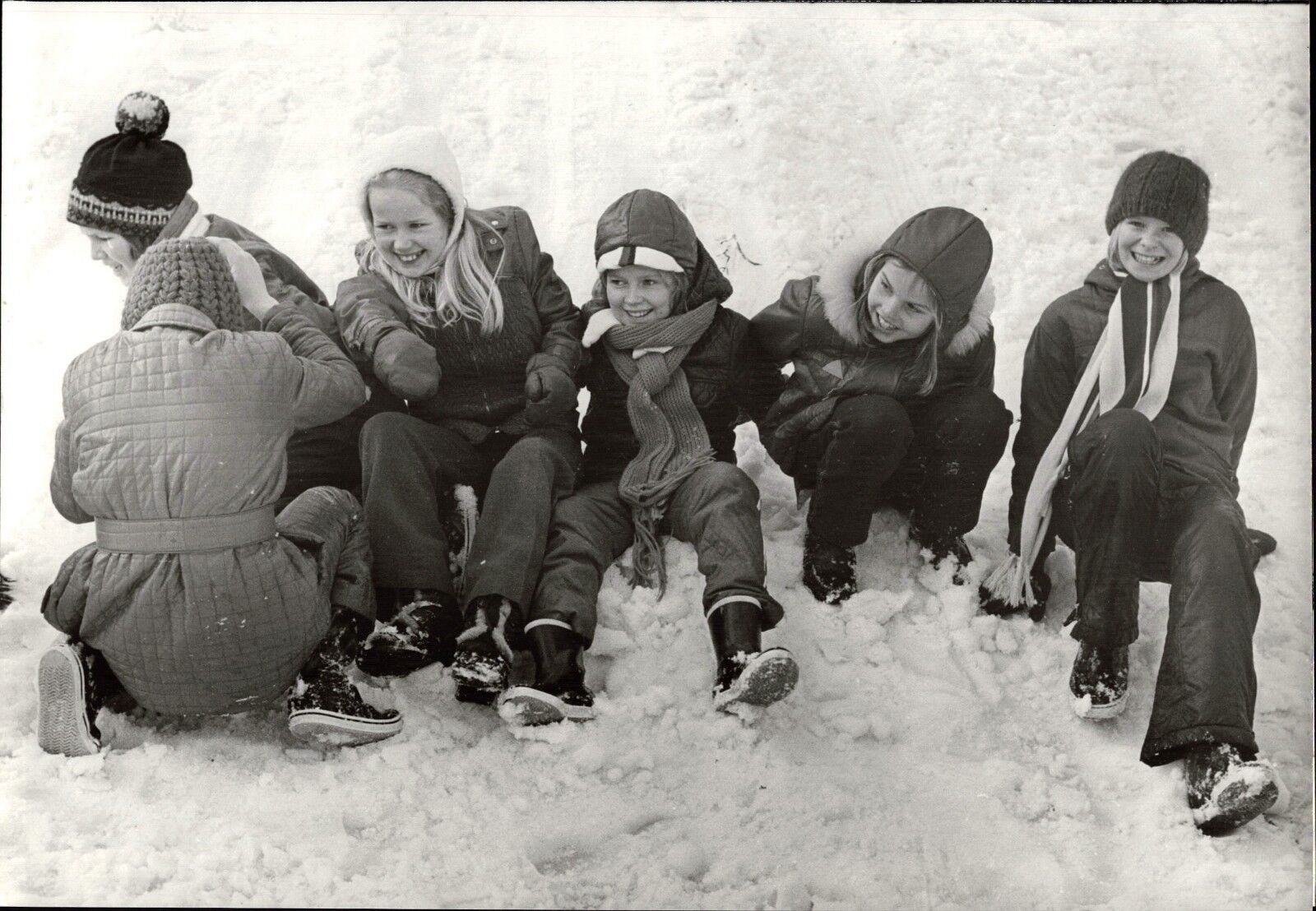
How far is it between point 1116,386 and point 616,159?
3.72 ft

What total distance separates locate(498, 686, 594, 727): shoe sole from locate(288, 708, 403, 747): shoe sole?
7.8 inches

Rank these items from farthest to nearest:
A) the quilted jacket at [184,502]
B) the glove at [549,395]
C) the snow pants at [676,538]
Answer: the glove at [549,395], the snow pants at [676,538], the quilted jacket at [184,502]

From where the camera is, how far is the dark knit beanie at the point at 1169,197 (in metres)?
2.49

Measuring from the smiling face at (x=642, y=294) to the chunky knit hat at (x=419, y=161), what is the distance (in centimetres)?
33

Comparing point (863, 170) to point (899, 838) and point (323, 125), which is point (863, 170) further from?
point (899, 838)

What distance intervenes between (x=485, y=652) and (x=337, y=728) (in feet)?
0.92

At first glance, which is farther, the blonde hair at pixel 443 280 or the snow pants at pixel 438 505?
the blonde hair at pixel 443 280

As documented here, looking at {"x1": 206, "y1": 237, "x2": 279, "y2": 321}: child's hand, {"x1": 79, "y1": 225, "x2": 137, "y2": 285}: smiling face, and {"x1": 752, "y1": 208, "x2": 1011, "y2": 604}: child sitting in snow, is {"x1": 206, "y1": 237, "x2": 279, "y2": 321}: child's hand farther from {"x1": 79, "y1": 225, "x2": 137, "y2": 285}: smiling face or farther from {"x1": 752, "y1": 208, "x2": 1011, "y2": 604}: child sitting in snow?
{"x1": 752, "y1": 208, "x2": 1011, "y2": 604}: child sitting in snow

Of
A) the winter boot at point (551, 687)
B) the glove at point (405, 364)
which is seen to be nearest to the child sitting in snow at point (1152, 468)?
the winter boot at point (551, 687)

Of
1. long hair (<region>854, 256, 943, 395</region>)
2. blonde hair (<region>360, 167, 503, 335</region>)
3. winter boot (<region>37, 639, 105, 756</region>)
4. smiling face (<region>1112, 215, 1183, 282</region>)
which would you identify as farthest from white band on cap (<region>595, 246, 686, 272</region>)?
winter boot (<region>37, 639, 105, 756</region>)

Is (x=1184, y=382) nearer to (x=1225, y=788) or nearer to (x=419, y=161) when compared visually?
(x=1225, y=788)

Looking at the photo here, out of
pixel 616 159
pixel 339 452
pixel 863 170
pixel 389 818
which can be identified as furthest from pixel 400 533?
pixel 863 170

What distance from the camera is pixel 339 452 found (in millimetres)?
2447

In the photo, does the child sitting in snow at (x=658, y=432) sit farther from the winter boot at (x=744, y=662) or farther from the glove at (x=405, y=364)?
the glove at (x=405, y=364)
